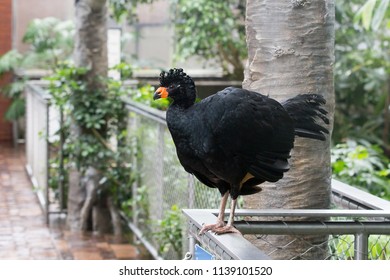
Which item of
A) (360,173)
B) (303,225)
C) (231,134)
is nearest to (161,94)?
(231,134)

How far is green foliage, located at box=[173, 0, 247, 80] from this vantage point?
12.0 metres

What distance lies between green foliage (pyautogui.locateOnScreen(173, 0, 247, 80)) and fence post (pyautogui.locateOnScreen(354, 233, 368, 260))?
8.84m

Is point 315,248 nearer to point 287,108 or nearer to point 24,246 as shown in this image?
point 287,108

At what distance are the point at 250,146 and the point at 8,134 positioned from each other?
1307 cm

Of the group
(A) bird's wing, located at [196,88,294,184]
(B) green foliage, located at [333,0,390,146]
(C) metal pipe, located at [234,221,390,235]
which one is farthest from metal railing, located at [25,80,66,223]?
(C) metal pipe, located at [234,221,390,235]

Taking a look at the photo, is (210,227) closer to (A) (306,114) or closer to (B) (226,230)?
(B) (226,230)

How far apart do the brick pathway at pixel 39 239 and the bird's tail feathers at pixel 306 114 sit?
181 inches

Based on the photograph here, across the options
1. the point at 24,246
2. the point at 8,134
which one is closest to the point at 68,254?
the point at 24,246

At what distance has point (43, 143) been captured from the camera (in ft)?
32.9

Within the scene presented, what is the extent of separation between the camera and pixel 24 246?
26.8 feet

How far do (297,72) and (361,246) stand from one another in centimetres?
91

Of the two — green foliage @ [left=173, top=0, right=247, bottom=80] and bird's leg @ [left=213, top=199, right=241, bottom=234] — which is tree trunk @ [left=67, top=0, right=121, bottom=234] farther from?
bird's leg @ [left=213, top=199, right=241, bottom=234]

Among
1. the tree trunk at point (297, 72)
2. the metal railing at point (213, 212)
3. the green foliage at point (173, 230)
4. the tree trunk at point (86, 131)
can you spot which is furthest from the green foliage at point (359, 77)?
the tree trunk at point (297, 72)

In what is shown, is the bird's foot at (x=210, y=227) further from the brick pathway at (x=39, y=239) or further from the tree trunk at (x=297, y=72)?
the brick pathway at (x=39, y=239)
